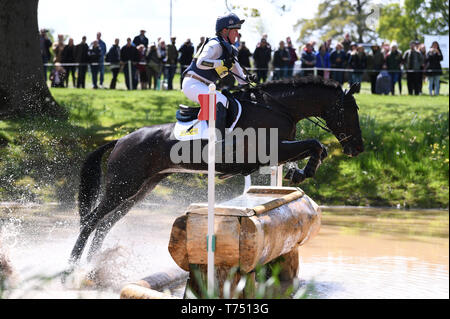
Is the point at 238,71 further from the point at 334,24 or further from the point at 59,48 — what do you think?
the point at 334,24

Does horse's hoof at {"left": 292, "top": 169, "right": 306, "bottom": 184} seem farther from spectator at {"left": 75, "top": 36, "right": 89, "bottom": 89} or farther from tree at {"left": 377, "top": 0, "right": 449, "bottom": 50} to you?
tree at {"left": 377, "top": 0, "right": 449, "bottom": 50}

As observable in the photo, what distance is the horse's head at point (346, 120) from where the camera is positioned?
6.48m

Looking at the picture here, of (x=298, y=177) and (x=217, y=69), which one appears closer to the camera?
(x=298, y=177)

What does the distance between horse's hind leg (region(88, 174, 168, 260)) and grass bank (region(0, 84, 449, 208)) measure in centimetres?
460

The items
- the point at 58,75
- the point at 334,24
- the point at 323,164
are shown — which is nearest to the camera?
the point at 323,164

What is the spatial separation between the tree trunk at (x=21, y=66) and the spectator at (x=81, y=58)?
13.5ft

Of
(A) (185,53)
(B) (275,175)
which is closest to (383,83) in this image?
(A) (185,53)

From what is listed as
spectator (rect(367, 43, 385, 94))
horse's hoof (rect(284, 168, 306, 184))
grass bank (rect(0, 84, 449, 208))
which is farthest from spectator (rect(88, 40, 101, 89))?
horse's hoof (rect(284, 168, 306, 184))

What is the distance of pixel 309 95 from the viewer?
6.52 meters

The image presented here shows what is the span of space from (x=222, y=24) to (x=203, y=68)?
1.32ft

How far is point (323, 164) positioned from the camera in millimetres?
13883

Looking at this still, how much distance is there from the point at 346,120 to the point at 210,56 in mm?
1333

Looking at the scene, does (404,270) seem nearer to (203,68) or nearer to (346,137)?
(346,137)

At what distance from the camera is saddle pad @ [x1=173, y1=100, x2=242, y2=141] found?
20.4 feet
